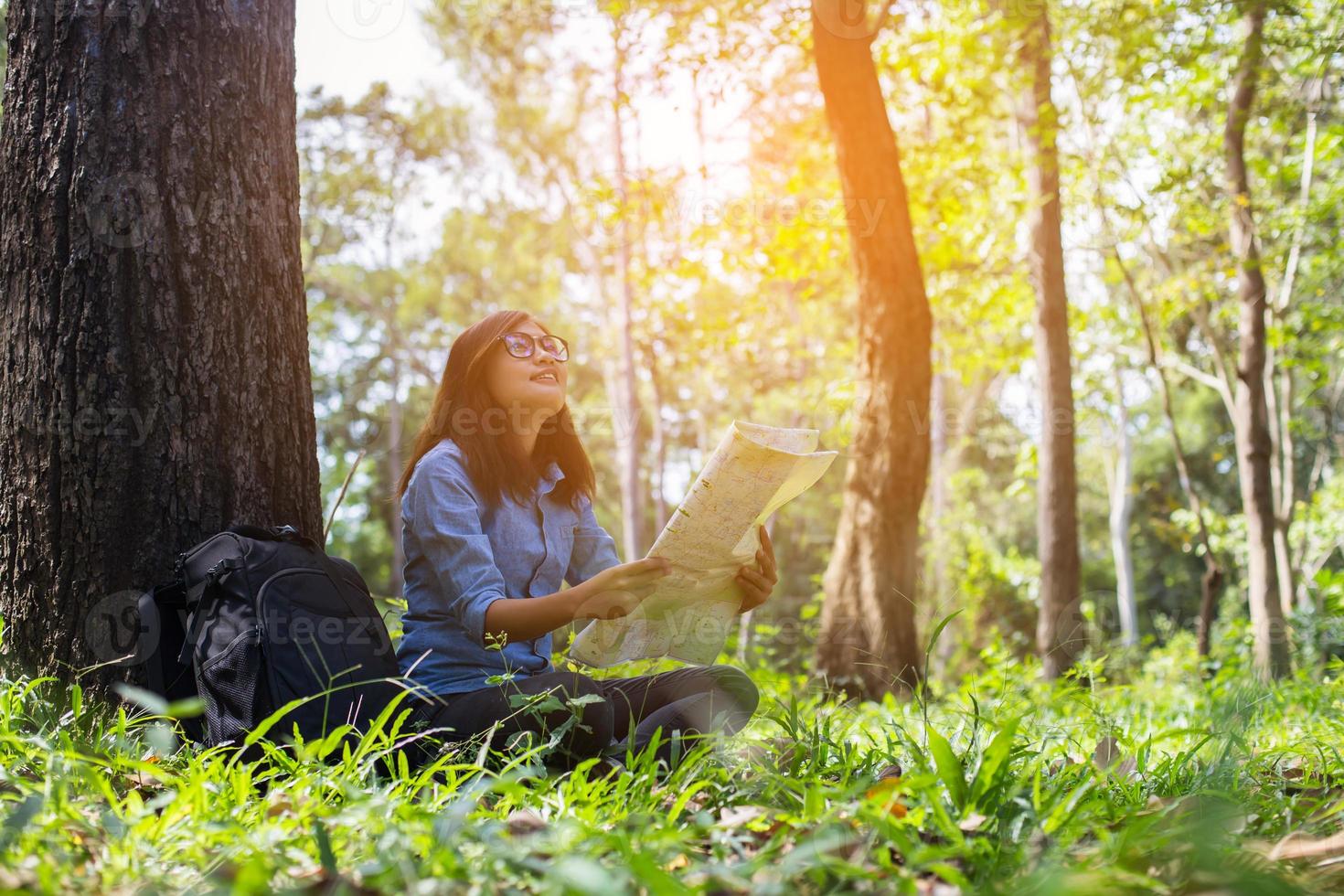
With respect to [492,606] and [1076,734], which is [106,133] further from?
[1076,734]

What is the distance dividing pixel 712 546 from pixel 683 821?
78cm

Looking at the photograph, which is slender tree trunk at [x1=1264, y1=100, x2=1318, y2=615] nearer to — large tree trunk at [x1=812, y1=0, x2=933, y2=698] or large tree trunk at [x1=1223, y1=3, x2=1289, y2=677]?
large tree trunk at [x1=1223, y1=3, x2=1289, y2=677]

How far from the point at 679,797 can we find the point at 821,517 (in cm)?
1997

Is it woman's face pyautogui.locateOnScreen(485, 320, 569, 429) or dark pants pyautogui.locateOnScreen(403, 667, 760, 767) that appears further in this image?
woman's face pyautogui.locateOnScreen(485, 320, 569, 429)

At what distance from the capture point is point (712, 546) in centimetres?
252

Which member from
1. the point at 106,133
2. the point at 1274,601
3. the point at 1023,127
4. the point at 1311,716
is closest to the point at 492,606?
the point at 106,133

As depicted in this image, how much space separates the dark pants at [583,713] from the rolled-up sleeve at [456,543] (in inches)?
7.2

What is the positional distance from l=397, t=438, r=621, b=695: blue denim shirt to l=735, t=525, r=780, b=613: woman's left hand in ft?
1.88

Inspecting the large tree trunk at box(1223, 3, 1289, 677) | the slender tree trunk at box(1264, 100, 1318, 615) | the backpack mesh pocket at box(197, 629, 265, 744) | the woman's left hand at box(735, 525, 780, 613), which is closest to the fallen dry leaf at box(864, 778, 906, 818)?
the woman's left hand at box(735, 525, 780, 613)

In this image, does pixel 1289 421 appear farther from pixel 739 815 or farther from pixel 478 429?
pixel 739 815

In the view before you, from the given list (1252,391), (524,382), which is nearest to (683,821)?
(524,382)

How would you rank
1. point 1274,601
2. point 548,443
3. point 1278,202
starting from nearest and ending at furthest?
point 548,443, point 1274,601, point 1278,202

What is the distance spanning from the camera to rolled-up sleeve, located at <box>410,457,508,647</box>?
8.39ft

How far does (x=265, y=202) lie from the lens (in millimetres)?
2998
